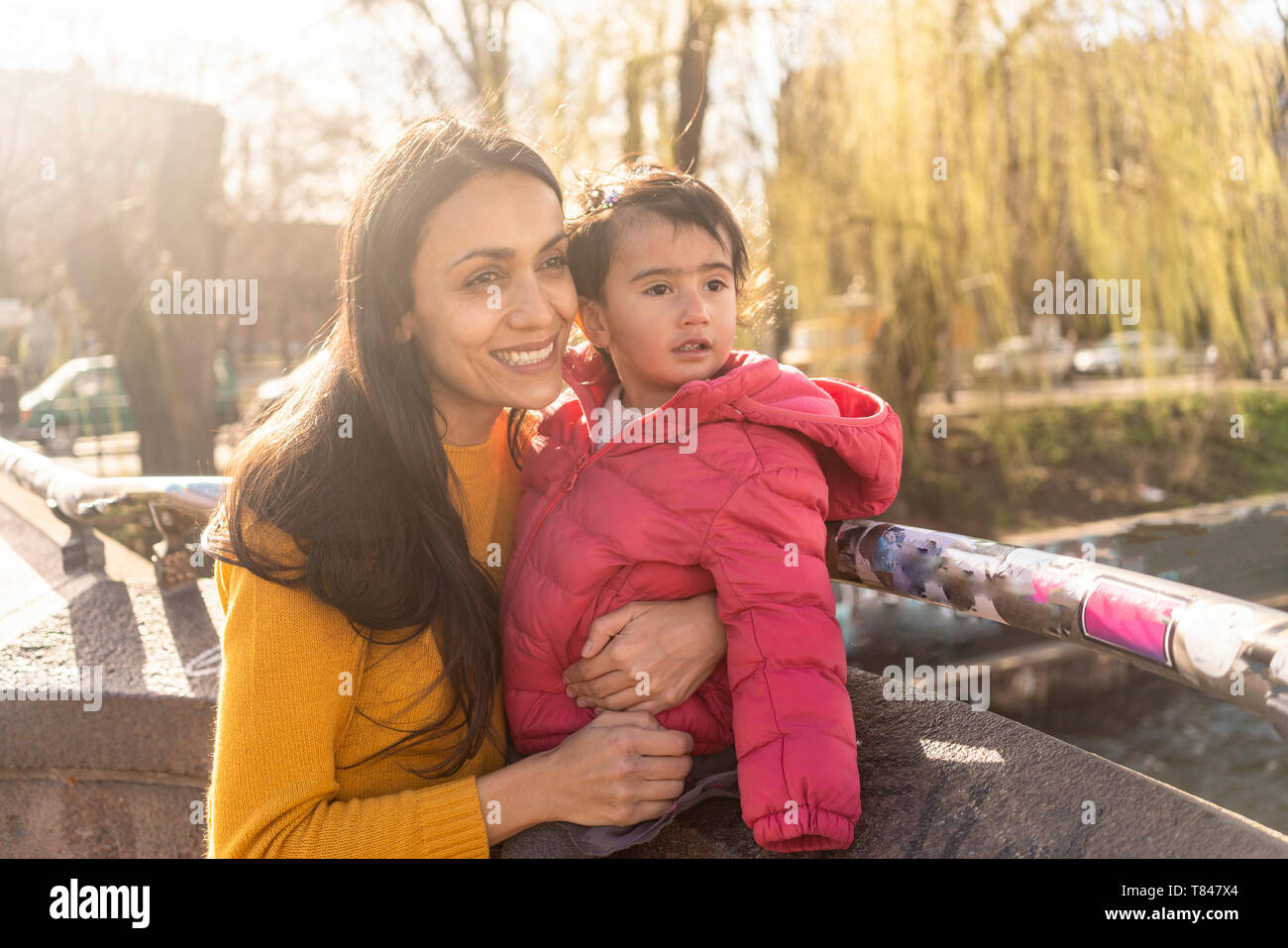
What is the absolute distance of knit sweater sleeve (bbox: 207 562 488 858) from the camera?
155 cm

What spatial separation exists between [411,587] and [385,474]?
21 cm

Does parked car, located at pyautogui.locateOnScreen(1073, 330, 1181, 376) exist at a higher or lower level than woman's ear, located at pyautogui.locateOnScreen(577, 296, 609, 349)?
higher

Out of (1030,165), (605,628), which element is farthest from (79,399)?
(605,628)

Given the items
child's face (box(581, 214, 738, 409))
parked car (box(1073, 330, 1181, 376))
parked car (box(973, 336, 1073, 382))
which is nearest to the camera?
child's face (box(581, 214, 738, 409))

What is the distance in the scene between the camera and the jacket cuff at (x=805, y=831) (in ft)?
4.90

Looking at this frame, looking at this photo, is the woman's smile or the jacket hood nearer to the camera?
the jacket hood

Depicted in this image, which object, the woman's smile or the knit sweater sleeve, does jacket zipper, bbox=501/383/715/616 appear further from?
the knit sweater sleeve

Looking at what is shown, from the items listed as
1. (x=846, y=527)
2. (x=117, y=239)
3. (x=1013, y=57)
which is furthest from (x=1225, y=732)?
(x=117, y=239)

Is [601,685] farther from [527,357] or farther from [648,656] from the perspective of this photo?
[527,357]

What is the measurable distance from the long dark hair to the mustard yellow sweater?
34mm

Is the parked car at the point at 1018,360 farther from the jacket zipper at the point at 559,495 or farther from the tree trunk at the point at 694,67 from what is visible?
the jacket zipper at the point at 559,495

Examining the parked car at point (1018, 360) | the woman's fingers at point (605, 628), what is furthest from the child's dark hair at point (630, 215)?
the parked car at point (1018, 360)

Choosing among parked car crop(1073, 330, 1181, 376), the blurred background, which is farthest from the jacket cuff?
parked car crop(1073, 330, 1181, 376)

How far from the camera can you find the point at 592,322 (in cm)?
222
